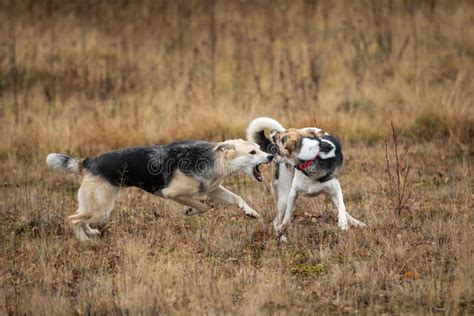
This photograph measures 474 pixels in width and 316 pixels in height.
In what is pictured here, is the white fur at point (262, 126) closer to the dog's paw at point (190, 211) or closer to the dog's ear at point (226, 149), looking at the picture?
the dog's ear at point (226, 149)

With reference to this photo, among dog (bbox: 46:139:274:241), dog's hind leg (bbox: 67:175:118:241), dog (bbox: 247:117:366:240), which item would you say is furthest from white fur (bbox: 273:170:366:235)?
dog's hind leg (bbox: 67:175:118:241)

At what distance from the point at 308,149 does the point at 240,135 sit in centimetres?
497

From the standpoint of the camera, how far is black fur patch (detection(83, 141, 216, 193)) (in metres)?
8.35

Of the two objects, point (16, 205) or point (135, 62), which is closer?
point (16, 205)

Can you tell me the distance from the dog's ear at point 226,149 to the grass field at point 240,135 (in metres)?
0.83

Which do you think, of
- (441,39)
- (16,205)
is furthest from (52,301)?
(441,39)

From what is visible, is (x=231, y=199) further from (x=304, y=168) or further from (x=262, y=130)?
(x=304, y=168)

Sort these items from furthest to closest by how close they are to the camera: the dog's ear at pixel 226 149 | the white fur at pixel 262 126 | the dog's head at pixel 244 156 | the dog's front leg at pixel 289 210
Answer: the dog's ear at pixel 226 149
the dog's head at pixel 244 156
the white fur at pixel 262 126
the dog's front leg at pixel 289 210

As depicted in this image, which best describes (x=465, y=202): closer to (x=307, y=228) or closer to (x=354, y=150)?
(x=307, y=228)

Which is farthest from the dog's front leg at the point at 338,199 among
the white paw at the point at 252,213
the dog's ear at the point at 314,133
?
the white paw at the point at 252,213

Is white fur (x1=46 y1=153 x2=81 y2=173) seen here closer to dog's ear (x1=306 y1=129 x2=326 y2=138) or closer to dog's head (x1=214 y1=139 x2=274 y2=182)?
dog's head (x1=214 y1=139 x2=274 y2=182)

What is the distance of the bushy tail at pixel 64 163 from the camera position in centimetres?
848

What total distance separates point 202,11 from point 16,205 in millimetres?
11519

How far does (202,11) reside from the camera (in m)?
20.0
